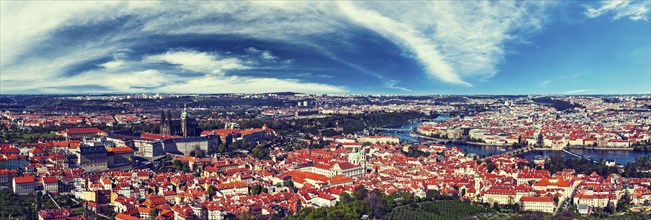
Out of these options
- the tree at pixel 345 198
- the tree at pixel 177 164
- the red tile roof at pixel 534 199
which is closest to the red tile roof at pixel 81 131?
the tree at pixel 177 164

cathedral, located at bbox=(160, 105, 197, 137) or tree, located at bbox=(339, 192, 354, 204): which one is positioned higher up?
cathedral, located at bbox=(160, 105, 197, 137)

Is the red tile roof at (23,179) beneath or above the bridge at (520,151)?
above

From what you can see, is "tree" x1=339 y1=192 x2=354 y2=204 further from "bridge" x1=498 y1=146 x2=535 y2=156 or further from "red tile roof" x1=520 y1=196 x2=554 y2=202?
"bridge" x1=498 y1=146 x2=535 y2=156

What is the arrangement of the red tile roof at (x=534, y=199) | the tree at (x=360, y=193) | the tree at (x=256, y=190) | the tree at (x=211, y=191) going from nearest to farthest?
1. the red tile roof at (x=534, y=199)
2. the tree at (x=360, y=193)
3. the tree at (x=211, y=191)
4. the tree at (x=256, y=190)

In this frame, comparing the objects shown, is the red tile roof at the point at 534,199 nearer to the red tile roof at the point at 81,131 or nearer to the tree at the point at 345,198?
the tree at the point at 345,198

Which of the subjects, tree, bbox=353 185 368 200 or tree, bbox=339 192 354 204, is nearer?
tree, bbox=339 192 354 204

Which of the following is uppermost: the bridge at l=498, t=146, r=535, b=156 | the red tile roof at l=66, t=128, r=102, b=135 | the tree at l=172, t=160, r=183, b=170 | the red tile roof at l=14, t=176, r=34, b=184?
the red tile roof at l=66, t=128, r=102, b=135

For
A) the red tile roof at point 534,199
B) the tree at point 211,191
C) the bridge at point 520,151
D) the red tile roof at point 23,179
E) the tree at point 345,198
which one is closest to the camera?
the red tile roof at point 534,199

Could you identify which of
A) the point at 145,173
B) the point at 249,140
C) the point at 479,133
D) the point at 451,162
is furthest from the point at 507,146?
the point at 145,173

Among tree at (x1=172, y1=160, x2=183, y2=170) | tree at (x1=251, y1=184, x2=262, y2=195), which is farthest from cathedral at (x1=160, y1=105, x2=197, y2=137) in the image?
tree at (x1=251, y1=184, x2=262, y2=195)

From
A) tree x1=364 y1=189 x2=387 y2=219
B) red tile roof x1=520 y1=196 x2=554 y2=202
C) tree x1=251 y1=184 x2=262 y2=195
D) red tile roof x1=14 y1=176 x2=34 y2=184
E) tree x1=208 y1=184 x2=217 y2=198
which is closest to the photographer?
tree x1=364 y1=189 x2=387 y2=219

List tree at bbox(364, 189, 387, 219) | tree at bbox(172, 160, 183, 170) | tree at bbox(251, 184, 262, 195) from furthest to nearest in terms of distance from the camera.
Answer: tree at bbox(172, 160, 183, 170), tree at bbox(251, 184, 262, 195), tree at bbox(364, 189, 387, 219)

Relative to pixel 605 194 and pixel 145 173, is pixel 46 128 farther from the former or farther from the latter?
pixel 605 194
